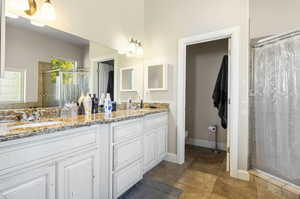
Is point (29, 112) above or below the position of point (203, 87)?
below

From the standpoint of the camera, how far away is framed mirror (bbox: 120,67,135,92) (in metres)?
2.56

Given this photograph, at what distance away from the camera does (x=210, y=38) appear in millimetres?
2201

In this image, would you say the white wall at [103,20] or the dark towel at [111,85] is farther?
the dark towel at [111,85]

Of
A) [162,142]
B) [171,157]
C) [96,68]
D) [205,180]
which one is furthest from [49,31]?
[205,180]

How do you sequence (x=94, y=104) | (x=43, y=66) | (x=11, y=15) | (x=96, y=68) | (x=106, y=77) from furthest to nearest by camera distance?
(x=106, y=77) → (x=96, y=68) → (x=94, y=104) → (x=43, y=66) → (x=11, y=15)

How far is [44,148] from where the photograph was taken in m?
0.94

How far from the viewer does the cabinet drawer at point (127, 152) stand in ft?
4.75

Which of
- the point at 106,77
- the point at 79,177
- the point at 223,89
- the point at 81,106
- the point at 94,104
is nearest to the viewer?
the point at 79,177

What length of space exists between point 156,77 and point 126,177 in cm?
162

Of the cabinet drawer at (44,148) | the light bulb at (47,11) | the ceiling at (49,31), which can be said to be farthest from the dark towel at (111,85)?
the cabinet drawer at (44,148)

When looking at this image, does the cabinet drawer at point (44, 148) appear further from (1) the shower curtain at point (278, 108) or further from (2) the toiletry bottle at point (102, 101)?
(1) the shower curtain at point (278, 108)

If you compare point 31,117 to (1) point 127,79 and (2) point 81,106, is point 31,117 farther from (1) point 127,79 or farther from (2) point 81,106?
(1) point 127,79

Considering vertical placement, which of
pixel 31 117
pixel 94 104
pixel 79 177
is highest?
pixel 94 104

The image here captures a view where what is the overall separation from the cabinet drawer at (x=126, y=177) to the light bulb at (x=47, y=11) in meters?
1.59
